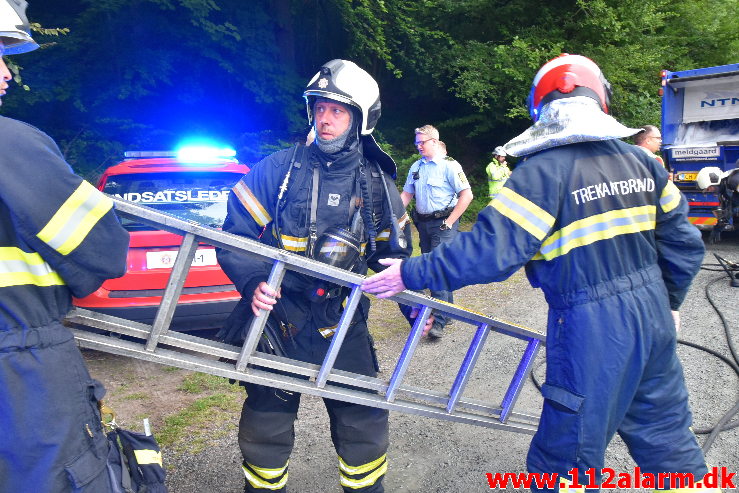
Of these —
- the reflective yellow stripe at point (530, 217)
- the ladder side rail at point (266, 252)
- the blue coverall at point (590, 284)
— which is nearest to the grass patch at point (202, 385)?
the ladder side rail at point (266, 252)

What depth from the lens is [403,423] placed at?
3898 mm

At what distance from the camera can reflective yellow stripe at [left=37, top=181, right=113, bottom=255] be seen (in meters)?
1.57

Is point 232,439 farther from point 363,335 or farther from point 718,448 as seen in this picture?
point 718,448

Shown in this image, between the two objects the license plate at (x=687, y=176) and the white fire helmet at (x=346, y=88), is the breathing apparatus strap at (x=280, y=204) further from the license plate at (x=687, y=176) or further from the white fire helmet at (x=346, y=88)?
the license plate at (x=687, y=176)

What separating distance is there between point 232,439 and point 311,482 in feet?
2.29

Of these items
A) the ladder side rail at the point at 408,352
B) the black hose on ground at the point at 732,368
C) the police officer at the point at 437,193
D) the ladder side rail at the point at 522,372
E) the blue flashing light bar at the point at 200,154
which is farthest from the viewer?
the police officer at the point at 437,193

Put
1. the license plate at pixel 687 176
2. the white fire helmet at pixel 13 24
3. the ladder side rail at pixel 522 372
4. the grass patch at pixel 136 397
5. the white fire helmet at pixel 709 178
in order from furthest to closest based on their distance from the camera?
the license plate at pixel 687 176, the white fire helmet at pixel 709 178, the grass patch at pixel 136 397, the ladder side rail at pixel 522 372, the white fire helmet at pixel 13 24

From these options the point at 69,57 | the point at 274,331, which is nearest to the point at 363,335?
the point at 274,331

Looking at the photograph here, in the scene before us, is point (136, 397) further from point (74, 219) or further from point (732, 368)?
point (732, 368)

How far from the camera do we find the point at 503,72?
1502 centimetres

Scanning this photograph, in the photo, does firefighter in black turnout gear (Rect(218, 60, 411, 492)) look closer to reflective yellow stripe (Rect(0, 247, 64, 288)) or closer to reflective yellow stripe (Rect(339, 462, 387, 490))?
reflective yellow stripe (Rect(339, 462, 387, 490))

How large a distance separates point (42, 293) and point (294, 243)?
1144 millimetres

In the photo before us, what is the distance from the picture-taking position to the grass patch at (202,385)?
4301mm

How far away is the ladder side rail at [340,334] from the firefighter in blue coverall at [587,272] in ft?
0.20
